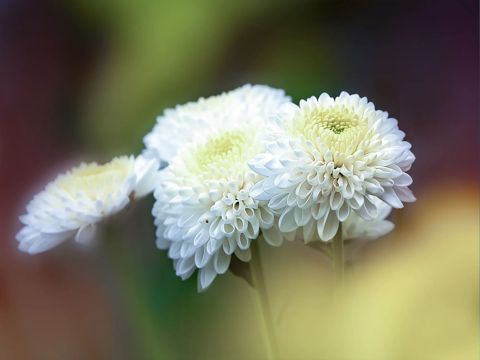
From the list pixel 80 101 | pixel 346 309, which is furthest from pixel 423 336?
pixel 80 101

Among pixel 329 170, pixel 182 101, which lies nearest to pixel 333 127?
pixel 329 170

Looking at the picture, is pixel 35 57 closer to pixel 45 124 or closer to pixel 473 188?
pixel 45 124

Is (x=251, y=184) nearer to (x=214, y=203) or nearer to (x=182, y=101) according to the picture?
(x=214, y=203)

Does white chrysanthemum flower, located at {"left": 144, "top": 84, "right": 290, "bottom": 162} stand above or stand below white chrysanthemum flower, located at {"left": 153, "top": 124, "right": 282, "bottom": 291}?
above

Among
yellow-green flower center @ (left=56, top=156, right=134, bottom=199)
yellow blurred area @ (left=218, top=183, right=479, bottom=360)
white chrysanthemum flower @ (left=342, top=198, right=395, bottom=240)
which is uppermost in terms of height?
yellow-green flower center @ (left=56, top=156, right=134, bottom=199)

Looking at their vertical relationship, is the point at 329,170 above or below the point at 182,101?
below
